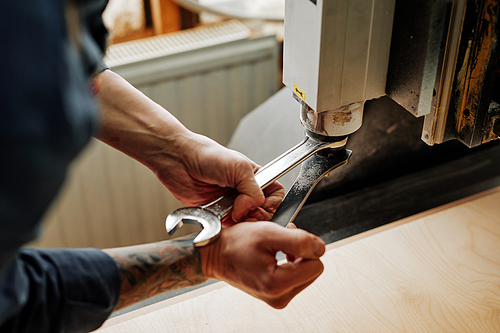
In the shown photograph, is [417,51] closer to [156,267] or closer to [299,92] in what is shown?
[299,92]

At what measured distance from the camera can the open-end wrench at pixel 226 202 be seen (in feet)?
2.01

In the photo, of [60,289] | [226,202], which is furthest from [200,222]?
[60,289]

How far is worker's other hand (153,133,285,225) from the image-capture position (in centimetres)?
68

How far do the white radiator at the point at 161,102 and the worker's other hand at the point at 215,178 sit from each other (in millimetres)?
790

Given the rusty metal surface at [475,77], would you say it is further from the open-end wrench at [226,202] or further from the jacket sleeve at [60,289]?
the jacket sleeve at [60,289]

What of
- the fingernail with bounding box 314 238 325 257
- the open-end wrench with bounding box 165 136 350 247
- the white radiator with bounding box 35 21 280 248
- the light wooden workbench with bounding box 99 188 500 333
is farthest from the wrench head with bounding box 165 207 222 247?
the white radiator with bounding box 35 21 280 248

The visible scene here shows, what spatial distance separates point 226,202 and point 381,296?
0.33 m

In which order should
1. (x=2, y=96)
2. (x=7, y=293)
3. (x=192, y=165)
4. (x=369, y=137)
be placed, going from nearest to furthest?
(x=2, y=96), (x=7, y=293), (x=192, y=165), (x=369, y=137)

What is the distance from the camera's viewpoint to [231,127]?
5.62 ft

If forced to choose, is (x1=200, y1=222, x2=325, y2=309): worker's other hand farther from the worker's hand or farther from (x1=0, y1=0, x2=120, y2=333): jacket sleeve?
(x1=0, y1=0, x2=120, y2=333): jacket sleeve

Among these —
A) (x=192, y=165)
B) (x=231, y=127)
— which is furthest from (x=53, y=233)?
(x=192, y=165)

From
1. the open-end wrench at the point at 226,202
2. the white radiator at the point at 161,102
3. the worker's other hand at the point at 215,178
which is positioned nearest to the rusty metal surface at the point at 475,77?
the open-end wrench at the point at 226,202

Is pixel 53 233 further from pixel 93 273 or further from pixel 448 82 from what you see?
pixel 448 82

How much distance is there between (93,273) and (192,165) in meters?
0.25
